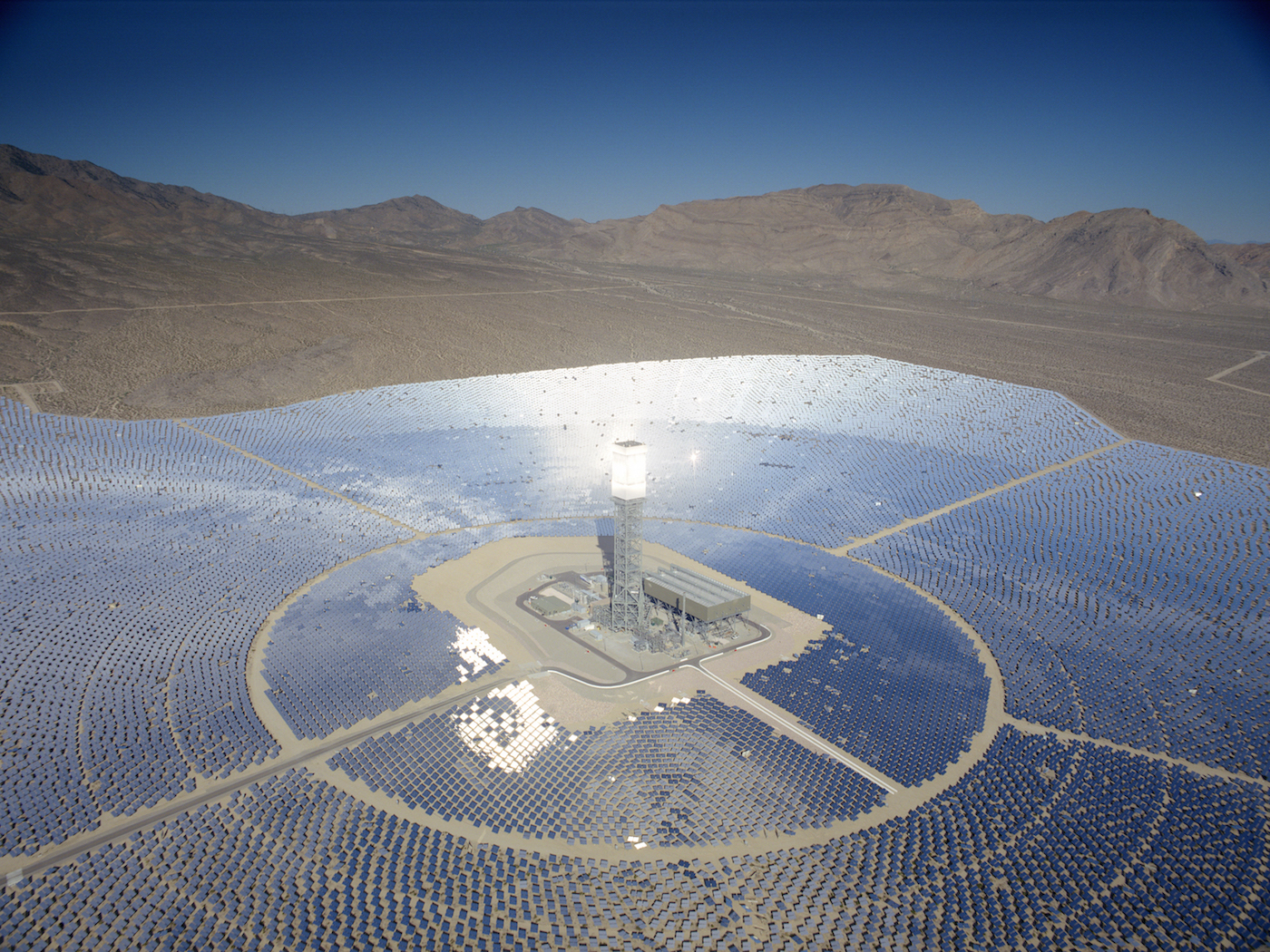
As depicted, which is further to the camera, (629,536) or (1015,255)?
(1015,255)

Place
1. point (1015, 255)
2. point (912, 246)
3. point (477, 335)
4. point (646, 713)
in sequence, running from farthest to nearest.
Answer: point (912, 246) → point (1015, 255) → point (477, 335) → point (646, 713)

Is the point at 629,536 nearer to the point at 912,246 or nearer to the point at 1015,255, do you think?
the point at 1015,255

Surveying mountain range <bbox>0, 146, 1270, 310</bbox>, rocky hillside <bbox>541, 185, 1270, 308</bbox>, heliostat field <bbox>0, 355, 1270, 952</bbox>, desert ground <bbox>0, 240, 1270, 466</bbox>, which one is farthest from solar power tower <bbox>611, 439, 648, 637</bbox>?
rocky hillside <bbox>541, 185, 1270, 308</bbox>

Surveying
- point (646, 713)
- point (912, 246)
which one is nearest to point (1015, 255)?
point (912, 246)

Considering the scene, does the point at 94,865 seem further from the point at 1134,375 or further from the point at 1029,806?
the point at 1134,375

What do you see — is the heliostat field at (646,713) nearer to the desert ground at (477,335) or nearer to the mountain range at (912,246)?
the desert ground at (477,335)

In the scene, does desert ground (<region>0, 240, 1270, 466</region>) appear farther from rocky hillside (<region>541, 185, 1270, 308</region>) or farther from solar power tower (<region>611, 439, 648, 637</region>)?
solar power tower (<region>611, 439, 648, 637</region>)

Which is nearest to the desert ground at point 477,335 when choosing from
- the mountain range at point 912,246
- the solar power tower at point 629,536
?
the mountain range at point 912,246
